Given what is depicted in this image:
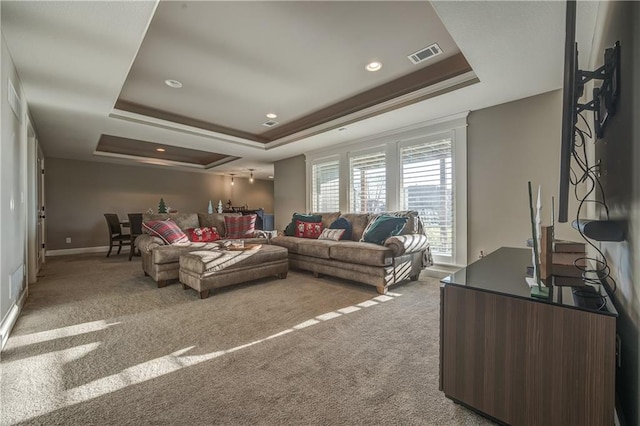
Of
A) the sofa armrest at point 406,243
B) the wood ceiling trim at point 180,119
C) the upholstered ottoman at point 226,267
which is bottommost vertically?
the upholstered ottoman at point 226,267

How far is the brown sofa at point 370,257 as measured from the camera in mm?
3436

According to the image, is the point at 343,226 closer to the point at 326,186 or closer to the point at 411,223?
the point at 411,223

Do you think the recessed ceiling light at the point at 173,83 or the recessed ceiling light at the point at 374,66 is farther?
the recessed ceiling light at the point at 173,83

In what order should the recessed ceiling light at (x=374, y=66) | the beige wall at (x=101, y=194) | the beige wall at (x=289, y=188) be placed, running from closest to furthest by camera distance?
1. the recessed ceiling light at (x=374, y=66)
2. the beige wall at (x=289, y=188)
3. the beige wall at (x=101, y=194)

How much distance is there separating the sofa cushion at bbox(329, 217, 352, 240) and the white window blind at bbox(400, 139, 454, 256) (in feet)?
3.21

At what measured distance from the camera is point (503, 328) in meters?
1.21

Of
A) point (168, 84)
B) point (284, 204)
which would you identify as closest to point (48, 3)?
point (168, 84)

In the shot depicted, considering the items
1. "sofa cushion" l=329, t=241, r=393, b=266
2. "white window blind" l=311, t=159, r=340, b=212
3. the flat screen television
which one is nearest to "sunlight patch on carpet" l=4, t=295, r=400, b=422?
"sofa cushion" l=329, t=241, r=393, b=266

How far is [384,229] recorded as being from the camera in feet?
13.1

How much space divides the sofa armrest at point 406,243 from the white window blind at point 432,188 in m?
0.34

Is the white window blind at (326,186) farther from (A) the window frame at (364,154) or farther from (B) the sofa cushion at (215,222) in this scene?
(B) the sofa cushion at (215,222)

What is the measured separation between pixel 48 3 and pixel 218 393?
2.66 m

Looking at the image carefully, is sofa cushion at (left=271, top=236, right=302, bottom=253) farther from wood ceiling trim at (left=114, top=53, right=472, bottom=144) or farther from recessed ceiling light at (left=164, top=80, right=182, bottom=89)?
recessed ceiling light at (left=164, top=80, right=182, bottom=89)

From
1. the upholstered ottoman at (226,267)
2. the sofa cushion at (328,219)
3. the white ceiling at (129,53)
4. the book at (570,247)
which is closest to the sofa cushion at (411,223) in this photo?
the sofa cushion at (328,219)
